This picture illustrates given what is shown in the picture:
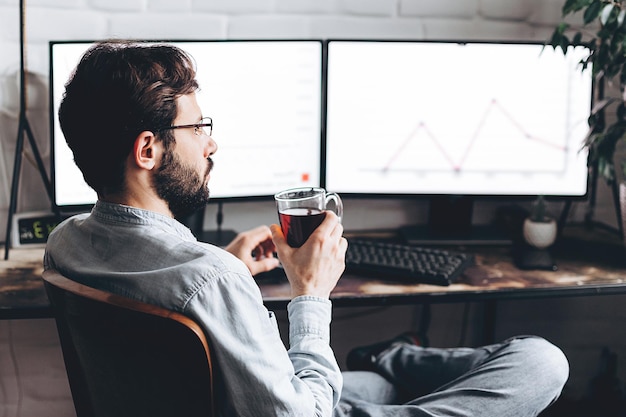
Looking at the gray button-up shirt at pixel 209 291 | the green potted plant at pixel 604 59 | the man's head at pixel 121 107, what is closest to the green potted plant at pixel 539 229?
the green potted plant at pixel 604 59

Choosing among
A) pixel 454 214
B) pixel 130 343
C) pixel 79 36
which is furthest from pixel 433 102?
pixel 130 343

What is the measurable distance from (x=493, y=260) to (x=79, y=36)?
1.15 m

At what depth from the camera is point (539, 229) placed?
1.91m

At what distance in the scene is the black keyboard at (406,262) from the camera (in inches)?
66.2

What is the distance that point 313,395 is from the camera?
3.64 feet

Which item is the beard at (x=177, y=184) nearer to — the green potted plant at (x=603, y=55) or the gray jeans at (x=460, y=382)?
the gray jeans at (x=460, y=382)

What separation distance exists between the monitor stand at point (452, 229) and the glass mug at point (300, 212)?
2.18ft

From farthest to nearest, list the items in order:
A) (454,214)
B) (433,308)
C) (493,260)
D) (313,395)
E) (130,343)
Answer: (433,308) → (454,214) → (493,260) → (313,395) → (130,343)

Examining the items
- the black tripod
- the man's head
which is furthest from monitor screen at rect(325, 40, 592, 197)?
the man's head

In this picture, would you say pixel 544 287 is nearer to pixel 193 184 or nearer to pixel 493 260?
pixel 493 260

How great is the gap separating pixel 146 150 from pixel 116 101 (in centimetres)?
8

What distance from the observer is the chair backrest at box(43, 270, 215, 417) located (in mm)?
940

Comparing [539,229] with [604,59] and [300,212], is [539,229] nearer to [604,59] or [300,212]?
[604,59]

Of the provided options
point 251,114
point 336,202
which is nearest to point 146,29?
point 251,114
